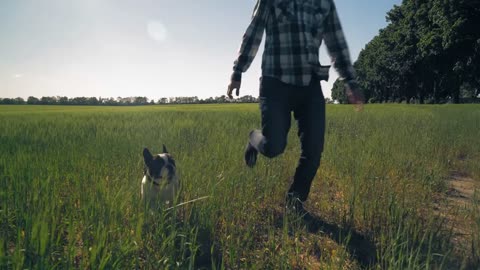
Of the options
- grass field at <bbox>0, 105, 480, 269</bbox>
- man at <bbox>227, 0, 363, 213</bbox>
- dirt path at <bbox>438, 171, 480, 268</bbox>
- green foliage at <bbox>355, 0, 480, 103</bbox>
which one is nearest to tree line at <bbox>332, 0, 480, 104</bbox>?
green foliage at <bbox>355, 0, 480, 103</bbox>

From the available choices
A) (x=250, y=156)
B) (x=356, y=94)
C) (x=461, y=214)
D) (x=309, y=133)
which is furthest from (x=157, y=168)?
(x=461, y=214)

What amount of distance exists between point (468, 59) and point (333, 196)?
2775cm

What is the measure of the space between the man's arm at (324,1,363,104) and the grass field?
3.03 ft

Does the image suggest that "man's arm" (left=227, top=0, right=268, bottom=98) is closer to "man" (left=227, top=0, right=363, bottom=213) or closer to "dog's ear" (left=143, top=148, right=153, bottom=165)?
"man" (left=227, top=0, right=363, bottom=213)

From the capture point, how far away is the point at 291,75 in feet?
9.15

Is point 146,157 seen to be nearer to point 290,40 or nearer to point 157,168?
point 157,168

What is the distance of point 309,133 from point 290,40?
0.81m

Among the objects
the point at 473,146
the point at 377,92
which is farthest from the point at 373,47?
the point at 473,146

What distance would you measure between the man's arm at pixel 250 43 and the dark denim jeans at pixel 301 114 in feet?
0.80

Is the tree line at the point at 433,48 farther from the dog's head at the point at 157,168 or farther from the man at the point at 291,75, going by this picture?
the dog's head at the point at 157,168

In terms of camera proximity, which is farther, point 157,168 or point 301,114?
point 301,114

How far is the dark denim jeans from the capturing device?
9.18 feet

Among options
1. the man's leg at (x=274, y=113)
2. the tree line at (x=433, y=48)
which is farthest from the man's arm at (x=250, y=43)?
the tree line at (x=433, y=48)

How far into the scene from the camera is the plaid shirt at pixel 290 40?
2.81 m
